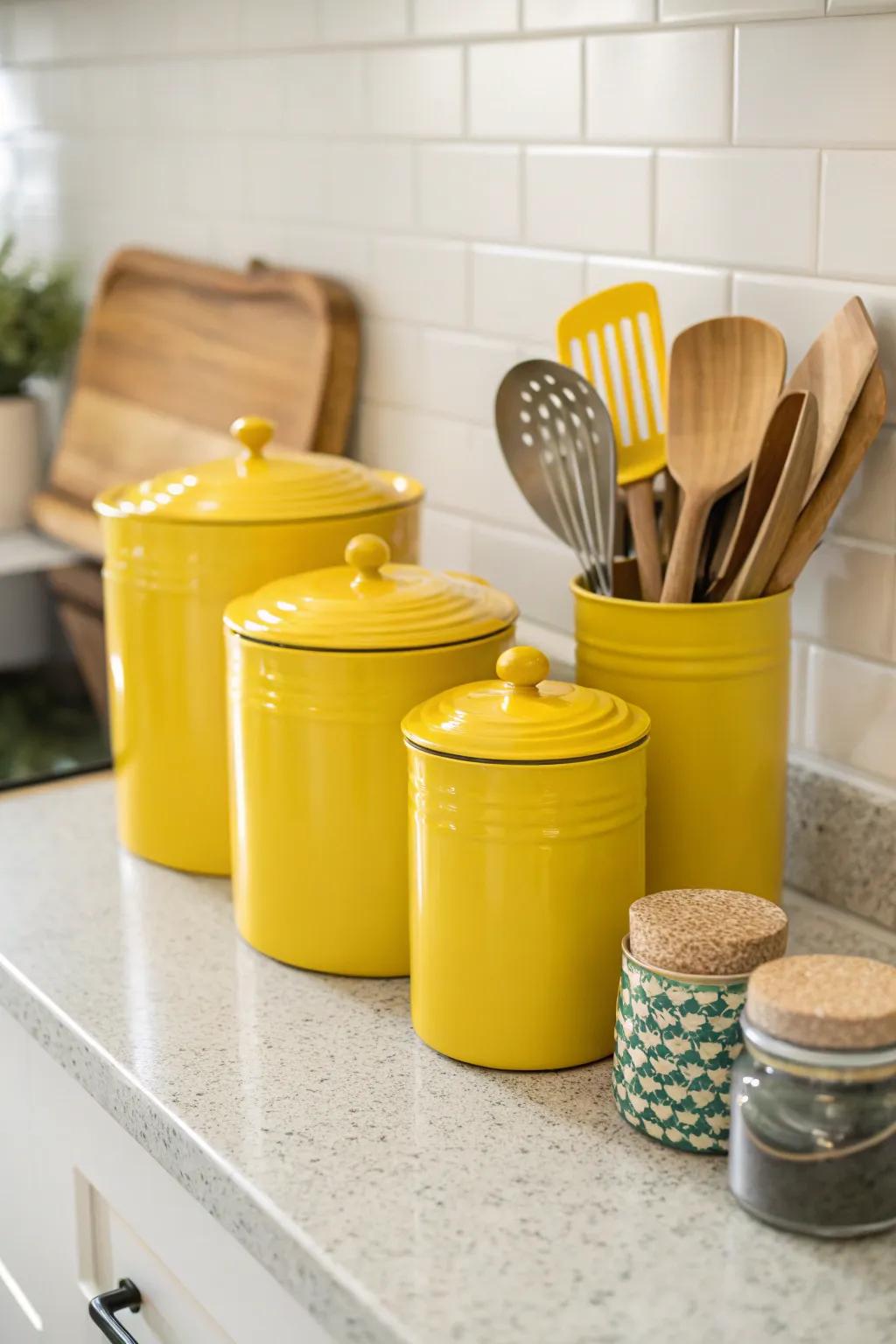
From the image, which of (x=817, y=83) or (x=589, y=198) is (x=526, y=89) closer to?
(x=589, y=198)

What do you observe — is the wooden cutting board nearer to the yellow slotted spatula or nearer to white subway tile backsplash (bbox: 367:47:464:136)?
white subway tile backsplash (bbox: 367:47:464:136)

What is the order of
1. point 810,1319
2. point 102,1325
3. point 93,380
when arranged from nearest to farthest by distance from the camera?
point 810,1319, point 102,1325, point 93,380

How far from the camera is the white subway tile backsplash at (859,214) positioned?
870 mm

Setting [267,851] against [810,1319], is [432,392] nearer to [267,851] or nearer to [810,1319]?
[267,851]

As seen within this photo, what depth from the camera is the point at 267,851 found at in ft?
2.93

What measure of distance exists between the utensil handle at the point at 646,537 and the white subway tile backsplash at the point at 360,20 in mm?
545

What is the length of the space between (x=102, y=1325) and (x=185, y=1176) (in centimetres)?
16

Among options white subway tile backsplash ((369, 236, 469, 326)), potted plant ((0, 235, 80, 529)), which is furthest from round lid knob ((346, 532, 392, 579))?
potted plant ((0, 235, 80, 529))

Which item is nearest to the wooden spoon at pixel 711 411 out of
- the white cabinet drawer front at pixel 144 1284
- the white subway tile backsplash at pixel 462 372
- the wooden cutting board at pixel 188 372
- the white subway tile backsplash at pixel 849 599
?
the white subway tile backsplash at pixel 849 599

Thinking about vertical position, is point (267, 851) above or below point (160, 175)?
below

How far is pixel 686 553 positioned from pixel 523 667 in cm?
15

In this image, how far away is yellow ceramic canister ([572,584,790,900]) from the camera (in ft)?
2.82

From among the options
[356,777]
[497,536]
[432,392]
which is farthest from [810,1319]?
[432,392]

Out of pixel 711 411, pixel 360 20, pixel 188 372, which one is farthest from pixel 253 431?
pixel 188 372
